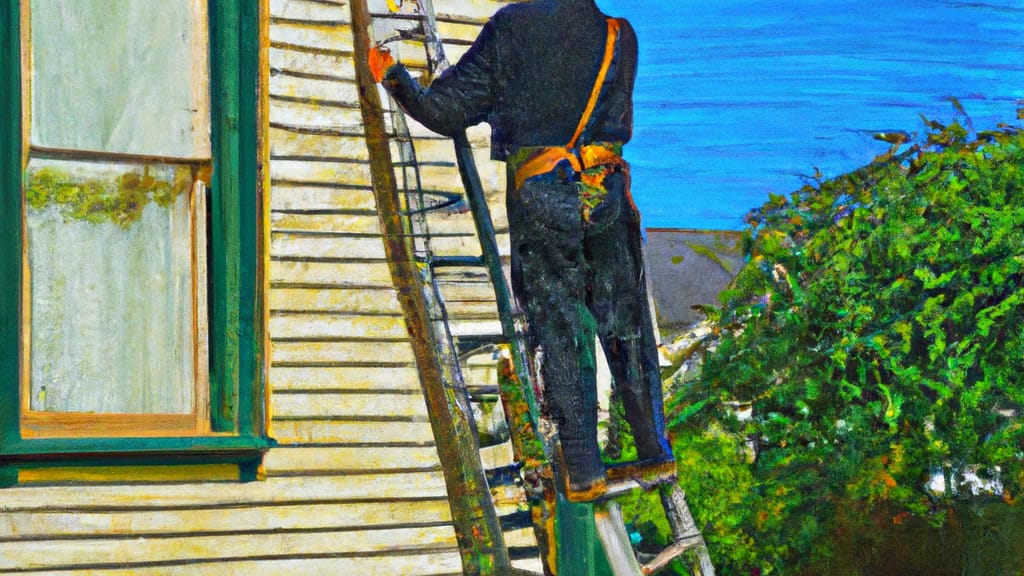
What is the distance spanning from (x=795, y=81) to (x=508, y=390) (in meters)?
1.59

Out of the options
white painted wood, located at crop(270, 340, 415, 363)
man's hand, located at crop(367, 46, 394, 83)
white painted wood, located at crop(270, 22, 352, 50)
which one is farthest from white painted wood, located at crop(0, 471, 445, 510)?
white painted wood, located at crop(270, 22, 352, 50)

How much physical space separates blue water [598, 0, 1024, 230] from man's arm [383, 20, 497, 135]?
634mm


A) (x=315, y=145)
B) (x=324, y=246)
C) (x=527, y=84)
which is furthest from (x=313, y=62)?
(x=527, y=84)

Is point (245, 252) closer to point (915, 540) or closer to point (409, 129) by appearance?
point (409, 129)

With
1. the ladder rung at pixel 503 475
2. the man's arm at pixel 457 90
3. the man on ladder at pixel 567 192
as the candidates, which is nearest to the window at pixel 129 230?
the man's arm at pixel 457 90

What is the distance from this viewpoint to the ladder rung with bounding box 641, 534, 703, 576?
13.4 ft

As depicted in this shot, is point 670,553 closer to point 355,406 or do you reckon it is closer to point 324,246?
point 355,406

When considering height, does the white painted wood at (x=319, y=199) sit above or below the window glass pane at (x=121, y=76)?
below

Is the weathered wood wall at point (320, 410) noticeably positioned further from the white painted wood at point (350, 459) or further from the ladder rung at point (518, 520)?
the ladder rung at point (518, 520)

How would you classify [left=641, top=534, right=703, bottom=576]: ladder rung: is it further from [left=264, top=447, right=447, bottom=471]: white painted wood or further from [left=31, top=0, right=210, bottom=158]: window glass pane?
[left=31, top=0, right=210, bottom=158]: window glass pane

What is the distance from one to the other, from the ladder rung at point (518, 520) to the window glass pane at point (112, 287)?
1.12 m

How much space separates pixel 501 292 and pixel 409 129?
27.3 inches

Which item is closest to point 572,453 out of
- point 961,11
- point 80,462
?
point 80,462

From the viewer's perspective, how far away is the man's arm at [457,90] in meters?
4.27
